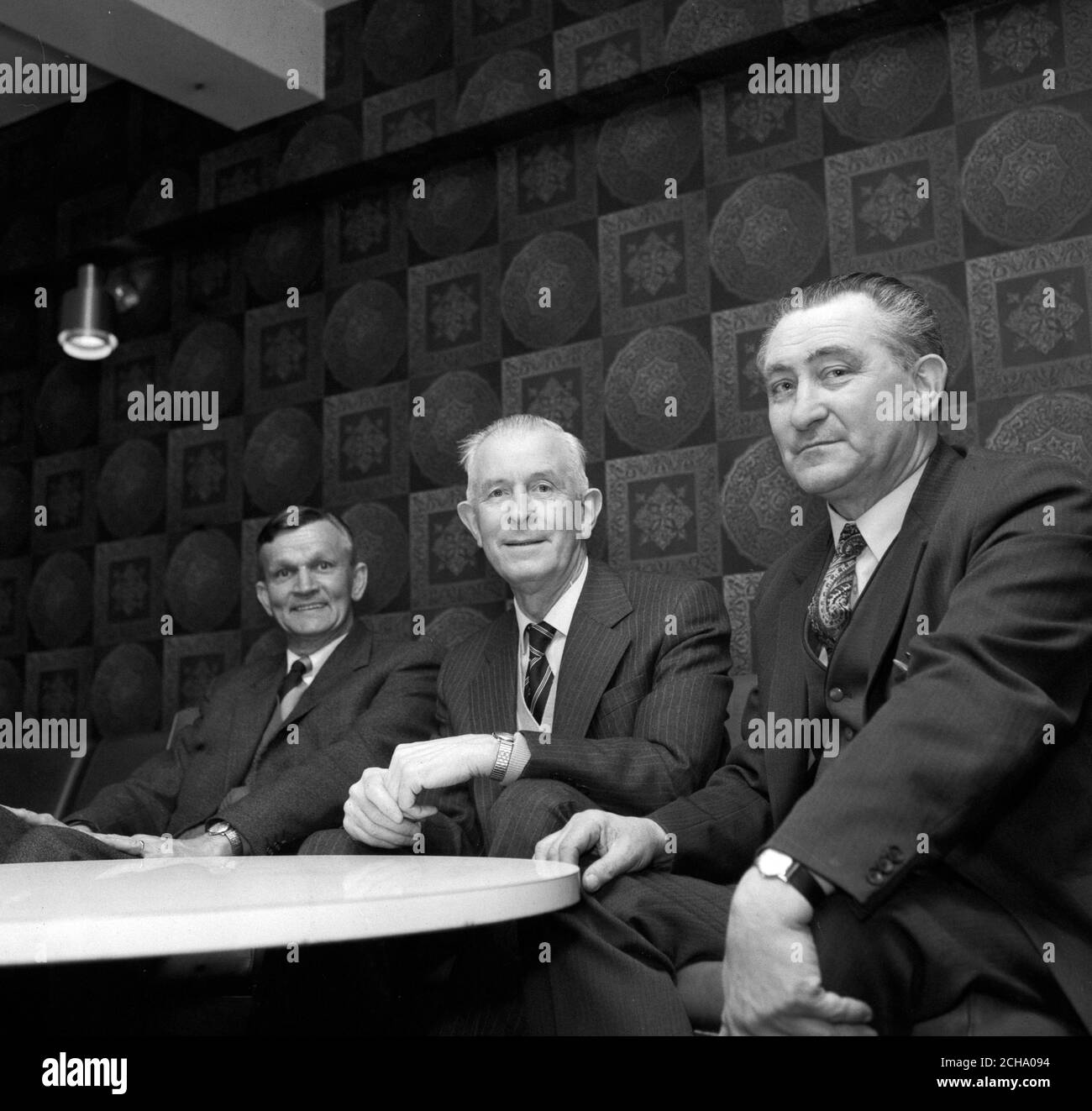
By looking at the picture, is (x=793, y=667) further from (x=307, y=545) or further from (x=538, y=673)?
(x=307, y=545)

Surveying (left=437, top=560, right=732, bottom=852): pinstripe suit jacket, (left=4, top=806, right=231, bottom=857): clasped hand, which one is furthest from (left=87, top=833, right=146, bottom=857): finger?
(left=437, top=560, right=732, bottom=852): pinstripe suit jacket

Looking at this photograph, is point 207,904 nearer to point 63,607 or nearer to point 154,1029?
point 154,1029

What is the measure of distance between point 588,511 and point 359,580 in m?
0.96

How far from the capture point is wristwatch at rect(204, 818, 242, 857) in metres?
2.49

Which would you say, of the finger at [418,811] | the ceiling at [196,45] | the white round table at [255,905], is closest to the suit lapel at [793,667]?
the white round table at [255,905]

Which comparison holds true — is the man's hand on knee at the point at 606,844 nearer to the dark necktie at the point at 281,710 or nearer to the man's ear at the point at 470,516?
the man's ear at the point at 470,516

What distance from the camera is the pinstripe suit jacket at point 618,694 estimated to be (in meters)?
2.09

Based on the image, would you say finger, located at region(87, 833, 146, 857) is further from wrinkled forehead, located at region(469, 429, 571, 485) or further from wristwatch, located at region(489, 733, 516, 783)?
wrinkled forehead, located at region(469, 429, 571, 485)

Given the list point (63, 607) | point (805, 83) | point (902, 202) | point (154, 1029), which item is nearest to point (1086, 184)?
point (902, 202)

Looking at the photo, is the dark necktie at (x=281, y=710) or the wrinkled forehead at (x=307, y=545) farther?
the wrinkled forehead at (x=307, y=545)

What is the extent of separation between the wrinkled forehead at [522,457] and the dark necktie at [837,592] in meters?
0.82

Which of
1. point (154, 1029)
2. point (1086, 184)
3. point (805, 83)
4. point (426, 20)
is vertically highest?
point (426, 20)
